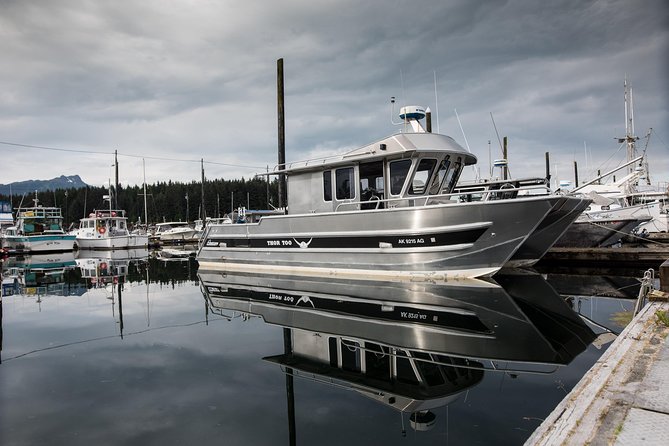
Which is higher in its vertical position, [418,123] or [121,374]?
[418,123]

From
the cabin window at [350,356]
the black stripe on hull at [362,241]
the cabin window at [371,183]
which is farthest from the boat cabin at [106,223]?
the cabin window at [350,356]

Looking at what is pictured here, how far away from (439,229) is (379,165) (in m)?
2.55

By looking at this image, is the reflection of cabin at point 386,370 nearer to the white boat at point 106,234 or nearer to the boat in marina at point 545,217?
the boat in marina at point 545,217

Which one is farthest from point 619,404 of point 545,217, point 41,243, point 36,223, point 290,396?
point 36,223

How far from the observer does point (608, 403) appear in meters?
2.81

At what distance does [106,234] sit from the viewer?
33.2m

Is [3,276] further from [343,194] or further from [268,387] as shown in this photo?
[268,387]

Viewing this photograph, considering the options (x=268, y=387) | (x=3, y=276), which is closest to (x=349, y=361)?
(x=268, y=387)

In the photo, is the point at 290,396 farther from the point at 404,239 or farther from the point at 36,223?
the point at 36,223

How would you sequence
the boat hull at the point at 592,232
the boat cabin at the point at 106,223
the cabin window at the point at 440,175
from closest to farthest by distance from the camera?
the cabin window at the point at 440,175
the boat hull at the point at 592,232
the boat cabin at the point at 106,223

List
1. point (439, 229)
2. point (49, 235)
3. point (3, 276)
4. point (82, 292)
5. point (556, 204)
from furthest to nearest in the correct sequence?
point (49, 235), point (3, 276), point (82, 292), point (439, 229), point (556, 204)

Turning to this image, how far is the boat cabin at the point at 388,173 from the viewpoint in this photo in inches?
441

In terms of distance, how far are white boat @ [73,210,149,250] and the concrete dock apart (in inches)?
1357

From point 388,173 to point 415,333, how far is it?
6152mm
